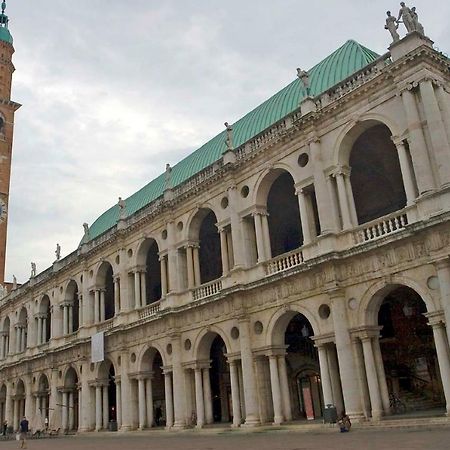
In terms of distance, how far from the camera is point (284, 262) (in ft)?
85.3

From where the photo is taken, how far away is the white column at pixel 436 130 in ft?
65.1

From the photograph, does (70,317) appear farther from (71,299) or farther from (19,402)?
(19,402)

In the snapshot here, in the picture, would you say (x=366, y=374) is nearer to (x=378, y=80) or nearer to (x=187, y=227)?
(x=378, y=80)

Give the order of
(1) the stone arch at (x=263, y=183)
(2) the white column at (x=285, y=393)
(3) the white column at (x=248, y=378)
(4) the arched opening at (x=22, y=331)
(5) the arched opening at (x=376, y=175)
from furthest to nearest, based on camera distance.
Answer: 1. (4) the arched opening at (x=22, y=331)
2. (1) the stone arch at (x=263, y=183)
3. (5) the arched opening at (x=376, y=175)
4. (3) the white column at (x=248, y=378)
5. (2) the white column at (x=285, y=393)

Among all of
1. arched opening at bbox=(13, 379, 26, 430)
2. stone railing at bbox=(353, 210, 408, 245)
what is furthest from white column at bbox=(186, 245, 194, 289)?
arched opening at bbox=(13, 379, 26, 430)

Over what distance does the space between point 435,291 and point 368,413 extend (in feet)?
Answer: 18.3

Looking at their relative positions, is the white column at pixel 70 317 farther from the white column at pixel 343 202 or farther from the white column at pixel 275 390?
the white column at pixel 343 202

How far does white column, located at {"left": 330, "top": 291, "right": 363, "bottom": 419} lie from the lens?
21.2 meters

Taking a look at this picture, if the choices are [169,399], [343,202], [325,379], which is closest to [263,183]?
[343,202]

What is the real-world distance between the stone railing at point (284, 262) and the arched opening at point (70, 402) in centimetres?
2287

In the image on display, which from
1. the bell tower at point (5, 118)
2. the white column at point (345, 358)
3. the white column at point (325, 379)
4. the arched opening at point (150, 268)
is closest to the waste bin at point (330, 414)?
the white column at point (325, 379)

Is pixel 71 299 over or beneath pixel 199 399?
over

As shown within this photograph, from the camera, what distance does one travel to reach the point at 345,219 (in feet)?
76.4

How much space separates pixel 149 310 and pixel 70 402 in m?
13.6
